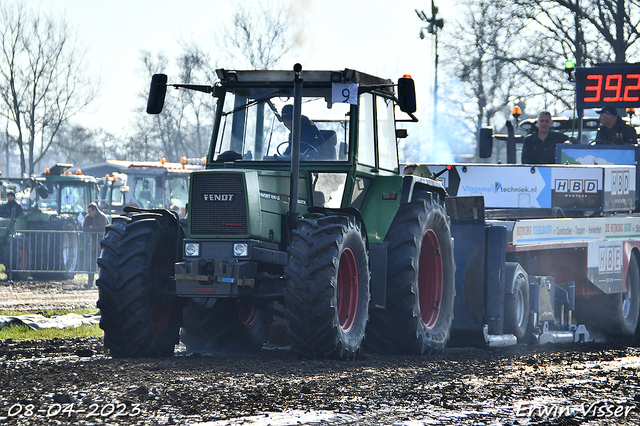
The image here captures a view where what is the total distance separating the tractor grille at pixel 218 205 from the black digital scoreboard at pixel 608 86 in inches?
327

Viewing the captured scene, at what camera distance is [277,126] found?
27.8 ft

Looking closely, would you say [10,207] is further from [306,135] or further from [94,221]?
[306,135]

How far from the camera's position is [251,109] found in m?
8.58

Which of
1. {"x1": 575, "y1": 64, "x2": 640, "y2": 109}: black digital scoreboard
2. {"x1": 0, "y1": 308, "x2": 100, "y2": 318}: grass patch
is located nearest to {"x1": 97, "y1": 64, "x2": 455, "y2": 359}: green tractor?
{"x1": 0, "y1": 308, "x2": 100, "y2": 318}: grass patch

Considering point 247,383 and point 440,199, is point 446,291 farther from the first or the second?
point 247,383

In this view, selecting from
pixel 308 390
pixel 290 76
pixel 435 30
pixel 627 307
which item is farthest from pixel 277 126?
pixel 435 30

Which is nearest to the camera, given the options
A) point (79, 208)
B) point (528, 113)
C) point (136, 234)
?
point (136, 234)

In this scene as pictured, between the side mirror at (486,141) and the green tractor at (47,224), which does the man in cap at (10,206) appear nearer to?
the green tractor at (47,224)

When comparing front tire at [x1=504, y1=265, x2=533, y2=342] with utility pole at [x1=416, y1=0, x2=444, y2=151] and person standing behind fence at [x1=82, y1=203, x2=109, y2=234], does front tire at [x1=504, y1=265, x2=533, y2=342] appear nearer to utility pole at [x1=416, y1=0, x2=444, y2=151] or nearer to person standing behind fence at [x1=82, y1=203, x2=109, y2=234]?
person standing behind fence at [x1=82, y1=203, x2=109, y2=234]

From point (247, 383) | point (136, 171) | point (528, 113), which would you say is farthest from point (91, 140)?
point (247, 383)

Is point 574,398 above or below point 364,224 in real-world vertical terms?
below

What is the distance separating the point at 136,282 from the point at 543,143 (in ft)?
25.9

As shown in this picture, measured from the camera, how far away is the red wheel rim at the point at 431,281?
943cm

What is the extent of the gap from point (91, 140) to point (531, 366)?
188ft
